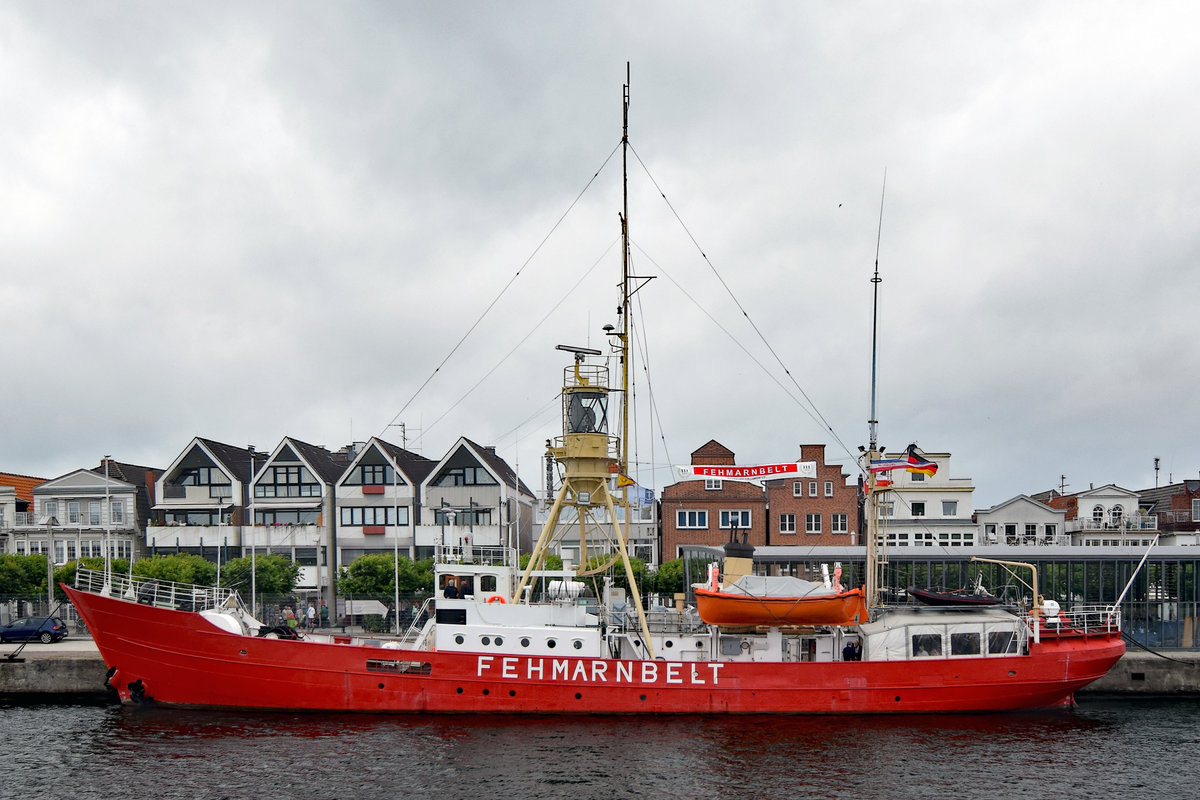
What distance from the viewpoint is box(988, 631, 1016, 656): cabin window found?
2959 cm

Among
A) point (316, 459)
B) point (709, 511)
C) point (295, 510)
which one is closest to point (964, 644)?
point (709, 511)

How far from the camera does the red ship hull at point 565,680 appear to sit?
28.7m

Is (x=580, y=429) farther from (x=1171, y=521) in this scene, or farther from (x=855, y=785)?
(x=1171, y=521)

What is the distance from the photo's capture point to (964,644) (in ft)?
97.1

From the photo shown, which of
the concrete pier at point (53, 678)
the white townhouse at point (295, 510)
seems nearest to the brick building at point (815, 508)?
the white townhouse at point (295, 510)

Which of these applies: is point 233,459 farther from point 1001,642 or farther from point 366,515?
point 1001,642

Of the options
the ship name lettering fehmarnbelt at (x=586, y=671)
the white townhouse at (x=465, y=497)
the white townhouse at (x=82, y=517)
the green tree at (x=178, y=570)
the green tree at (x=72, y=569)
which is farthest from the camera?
the white townhouse at (x=82, y=517)

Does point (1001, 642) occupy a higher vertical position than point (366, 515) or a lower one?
lower

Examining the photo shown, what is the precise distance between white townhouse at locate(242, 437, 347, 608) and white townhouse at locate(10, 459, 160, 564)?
8.09 m

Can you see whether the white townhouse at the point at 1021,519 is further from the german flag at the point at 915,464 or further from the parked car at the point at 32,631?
the parked car at the point at 32,631

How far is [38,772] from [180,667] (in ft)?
20.4

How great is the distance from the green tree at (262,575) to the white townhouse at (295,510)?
6444 millimetres

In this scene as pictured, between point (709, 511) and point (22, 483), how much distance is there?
46.2m

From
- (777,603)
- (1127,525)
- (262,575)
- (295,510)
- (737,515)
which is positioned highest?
(295,510)
